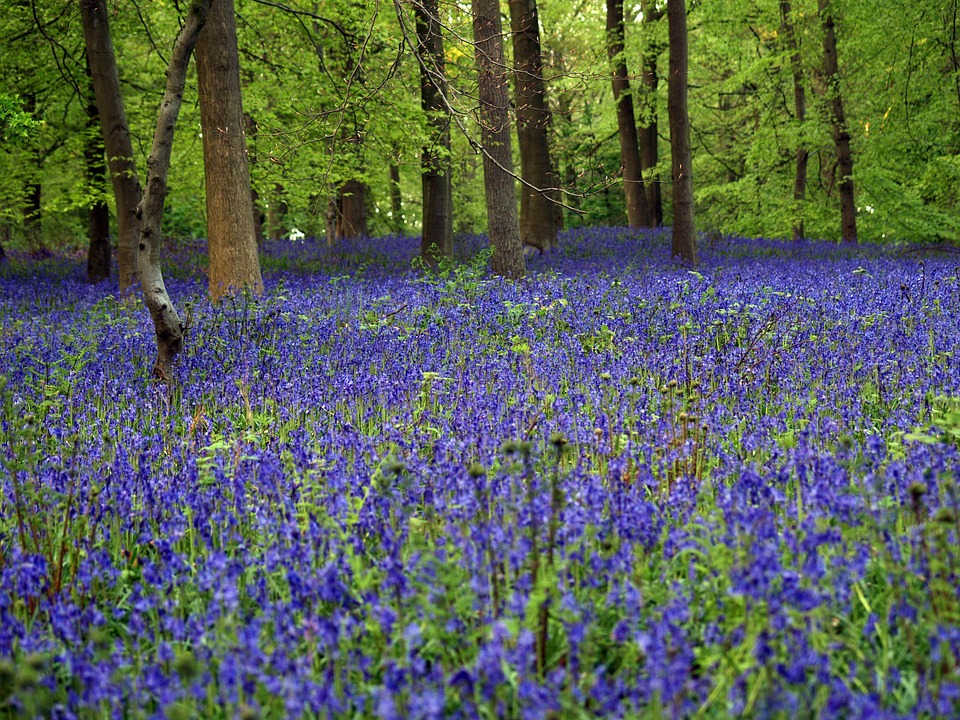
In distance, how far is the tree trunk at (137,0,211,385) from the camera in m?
5.87

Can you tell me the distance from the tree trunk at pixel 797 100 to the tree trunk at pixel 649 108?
3015 mm

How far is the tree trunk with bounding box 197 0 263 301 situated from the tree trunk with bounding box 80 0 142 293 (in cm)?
294

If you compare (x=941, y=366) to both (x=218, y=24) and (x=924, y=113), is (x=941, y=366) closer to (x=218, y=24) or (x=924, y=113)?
(x=218, y=24)

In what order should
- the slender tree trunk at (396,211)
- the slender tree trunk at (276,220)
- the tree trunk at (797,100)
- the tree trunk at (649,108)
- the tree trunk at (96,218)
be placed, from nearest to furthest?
the tree trunk at (96,218) → the tree trunk at (797,100) → the tree trunk at (649,108) → the slender tree trunk at (276,220) → the slender tree trunk at (396,211)

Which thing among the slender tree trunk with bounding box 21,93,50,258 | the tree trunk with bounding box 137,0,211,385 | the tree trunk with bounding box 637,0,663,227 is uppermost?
the tree trunk with bounding box 637,0,663,227

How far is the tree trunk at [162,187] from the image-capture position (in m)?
5.87

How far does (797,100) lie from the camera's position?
19.3 m

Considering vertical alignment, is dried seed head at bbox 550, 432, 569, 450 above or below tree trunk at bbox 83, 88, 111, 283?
below

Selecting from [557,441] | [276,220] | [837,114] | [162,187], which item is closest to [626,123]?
[837,114]

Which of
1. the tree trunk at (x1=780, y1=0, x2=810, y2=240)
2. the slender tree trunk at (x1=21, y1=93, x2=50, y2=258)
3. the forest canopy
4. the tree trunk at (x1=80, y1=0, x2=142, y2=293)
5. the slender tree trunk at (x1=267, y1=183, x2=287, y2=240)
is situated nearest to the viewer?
the tree trunk at (x1=80, y1=0, x2=142, y2=293)

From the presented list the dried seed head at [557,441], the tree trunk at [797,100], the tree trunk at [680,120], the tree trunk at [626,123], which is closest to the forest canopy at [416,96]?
the tree trunk at [797,100]

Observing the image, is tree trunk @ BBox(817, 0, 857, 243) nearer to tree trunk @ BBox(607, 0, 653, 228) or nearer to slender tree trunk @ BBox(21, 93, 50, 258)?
tree trunk @ BBox(607, 0, 653, 228)

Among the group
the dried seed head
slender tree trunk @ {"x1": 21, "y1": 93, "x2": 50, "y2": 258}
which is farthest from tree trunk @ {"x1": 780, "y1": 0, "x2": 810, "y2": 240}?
the dried seed head

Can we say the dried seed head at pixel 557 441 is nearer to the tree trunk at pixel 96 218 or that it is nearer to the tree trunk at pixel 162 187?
the tree trunk at pixel 162 187
